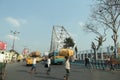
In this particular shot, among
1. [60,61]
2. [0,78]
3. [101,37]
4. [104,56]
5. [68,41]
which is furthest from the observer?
[68,41]

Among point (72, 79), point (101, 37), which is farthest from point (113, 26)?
point (72, 79)

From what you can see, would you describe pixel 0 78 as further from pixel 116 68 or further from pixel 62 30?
pixel 62 30

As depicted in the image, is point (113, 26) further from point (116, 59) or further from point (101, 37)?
point (116, 59)

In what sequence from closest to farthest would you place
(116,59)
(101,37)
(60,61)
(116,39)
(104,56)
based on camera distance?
(116,59), (104,56), (116,39), (60,61), (101,37)

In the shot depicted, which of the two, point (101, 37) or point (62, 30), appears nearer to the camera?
point (101, 37)

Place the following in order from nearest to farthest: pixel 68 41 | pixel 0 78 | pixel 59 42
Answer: pixel 0 78, pixel 68 41, pixel 59 42

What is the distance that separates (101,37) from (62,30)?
198 ft

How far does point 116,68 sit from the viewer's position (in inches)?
1060

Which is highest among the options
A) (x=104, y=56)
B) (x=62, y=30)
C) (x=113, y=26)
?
(x=62, y=30)

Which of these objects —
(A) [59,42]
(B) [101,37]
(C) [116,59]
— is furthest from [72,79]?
(A) [59,42]

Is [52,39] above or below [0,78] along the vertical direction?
above

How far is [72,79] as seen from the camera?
1520 cm

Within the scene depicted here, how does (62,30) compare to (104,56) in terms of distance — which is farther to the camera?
(62,30)

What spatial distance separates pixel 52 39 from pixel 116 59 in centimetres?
7351
